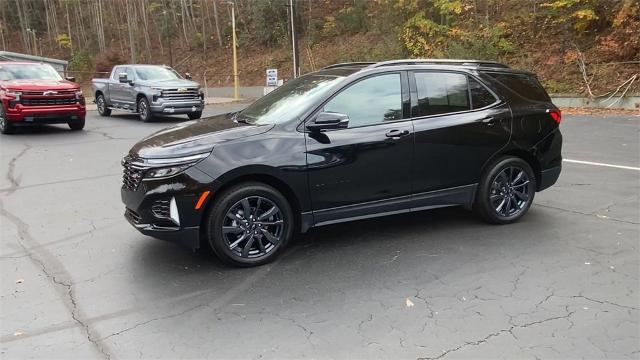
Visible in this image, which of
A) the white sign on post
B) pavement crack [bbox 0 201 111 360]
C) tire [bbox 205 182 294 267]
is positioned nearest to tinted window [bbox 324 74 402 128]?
tire [bbox 205 182 294 267]

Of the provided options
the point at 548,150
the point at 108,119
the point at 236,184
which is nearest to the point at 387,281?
the point at 236,184

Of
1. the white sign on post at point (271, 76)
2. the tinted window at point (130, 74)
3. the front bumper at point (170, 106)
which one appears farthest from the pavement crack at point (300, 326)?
the white sign on post at point (271, 76)

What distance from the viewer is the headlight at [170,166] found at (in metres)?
4.39

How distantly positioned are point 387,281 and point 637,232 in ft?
9.42

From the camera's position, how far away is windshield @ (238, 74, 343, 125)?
4949mm

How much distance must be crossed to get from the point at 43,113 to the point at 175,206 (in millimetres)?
10560

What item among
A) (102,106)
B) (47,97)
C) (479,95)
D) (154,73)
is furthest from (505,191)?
(102,106)

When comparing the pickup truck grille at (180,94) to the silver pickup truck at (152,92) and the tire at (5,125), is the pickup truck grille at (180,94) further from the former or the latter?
the tire at (5,125)

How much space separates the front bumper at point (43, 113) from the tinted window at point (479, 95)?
11.3 m

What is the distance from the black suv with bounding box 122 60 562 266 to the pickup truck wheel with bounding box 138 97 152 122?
12192 millimetres

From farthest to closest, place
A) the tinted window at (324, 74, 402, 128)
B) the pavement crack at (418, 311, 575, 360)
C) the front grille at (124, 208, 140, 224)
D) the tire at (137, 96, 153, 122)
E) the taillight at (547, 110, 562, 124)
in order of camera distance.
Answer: the tire at (137, 96, 153, 122) < the taillight at (547, 110, 562, 124) < the tinted window at (324, 74, 402, 128) < the front grille at (124, 208, 140, 224) < the pavement crack at (418, 311, 575, 360)

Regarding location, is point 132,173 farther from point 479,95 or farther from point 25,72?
point 25,72

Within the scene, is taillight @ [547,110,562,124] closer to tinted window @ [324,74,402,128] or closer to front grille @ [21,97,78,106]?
tinted window @ [324,74,402,128]

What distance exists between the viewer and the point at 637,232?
5.38 m
